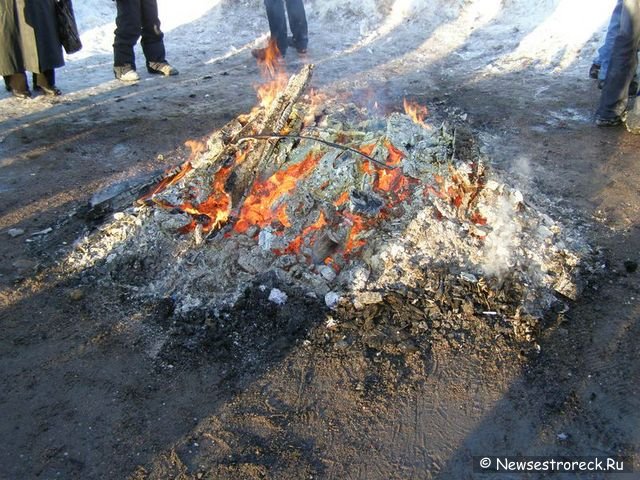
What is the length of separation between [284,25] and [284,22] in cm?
6

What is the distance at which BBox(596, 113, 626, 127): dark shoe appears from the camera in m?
6.34

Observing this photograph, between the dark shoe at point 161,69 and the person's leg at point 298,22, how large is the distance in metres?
2.16

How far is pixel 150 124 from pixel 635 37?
5.91 meters

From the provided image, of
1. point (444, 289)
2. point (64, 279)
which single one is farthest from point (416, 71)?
Answer: point (64, 279)

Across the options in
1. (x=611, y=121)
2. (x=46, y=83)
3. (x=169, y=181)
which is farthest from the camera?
(x=46, y=83)

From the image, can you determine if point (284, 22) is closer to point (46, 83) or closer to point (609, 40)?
point (46, 83)

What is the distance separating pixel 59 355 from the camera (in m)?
3.48

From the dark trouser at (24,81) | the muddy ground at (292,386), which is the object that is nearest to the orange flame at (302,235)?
the muddy ground at (292,386)

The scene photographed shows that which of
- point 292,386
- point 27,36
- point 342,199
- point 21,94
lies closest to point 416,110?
point 342,199

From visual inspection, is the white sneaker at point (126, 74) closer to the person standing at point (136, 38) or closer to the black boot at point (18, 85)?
the person standing at point (136, 38)

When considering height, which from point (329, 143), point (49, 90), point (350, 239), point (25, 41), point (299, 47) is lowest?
point (350, 239)

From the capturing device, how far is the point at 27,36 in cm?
701

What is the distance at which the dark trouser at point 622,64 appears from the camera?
602cm

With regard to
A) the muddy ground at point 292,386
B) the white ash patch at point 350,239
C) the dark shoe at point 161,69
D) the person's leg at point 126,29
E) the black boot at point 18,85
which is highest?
the person's leg at point 126,29
